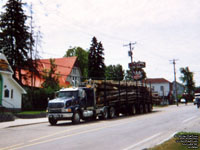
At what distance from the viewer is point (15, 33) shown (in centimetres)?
3559

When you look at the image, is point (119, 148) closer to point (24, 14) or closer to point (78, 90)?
point (78, 90)

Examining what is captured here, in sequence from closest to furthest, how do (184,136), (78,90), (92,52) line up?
(184,136) → (78,90) → (92,52)

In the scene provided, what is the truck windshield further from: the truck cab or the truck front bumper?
the truck front bumper

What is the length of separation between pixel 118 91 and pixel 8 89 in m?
13.9

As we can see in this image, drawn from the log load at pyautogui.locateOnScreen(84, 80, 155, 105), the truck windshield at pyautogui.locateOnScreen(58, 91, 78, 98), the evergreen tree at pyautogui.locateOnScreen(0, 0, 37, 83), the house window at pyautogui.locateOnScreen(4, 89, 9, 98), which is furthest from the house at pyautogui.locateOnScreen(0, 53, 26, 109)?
the log load at pyautogui.locateOnScreen(84, 80, 155, 105)

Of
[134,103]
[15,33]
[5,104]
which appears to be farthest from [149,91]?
[15,33]

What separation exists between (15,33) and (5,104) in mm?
11243

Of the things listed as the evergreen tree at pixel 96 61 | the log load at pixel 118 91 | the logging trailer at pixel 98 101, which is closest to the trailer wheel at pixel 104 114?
the logging trailer at pixel 98 101

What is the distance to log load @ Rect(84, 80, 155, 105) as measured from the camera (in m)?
21.9

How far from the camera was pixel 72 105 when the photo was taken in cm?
1788

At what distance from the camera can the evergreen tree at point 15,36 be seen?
35594mm

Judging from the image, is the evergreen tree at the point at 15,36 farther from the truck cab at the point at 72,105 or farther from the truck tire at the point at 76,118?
the truck tire at the point at 76,118

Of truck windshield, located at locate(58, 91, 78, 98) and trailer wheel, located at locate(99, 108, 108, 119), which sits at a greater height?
truck windshield, located at locate(58, 91, 78, 98)

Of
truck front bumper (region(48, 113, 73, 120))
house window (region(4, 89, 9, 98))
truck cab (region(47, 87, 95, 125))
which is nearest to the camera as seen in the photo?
truck front bumper (region(48, 113, 73, 120))
